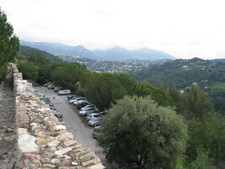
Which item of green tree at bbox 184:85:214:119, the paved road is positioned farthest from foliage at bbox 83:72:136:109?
green tree at bbox 184:85:214:119

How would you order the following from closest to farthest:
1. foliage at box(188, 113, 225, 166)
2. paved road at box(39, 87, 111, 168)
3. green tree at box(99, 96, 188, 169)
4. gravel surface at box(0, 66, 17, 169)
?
gravel surface at box(0, 66, 17, 169)
green tree at box(99, 96, 188, 169)
paved road at box(39, 87, 111, 168)
foliage at box(188, 113, 225, 166)

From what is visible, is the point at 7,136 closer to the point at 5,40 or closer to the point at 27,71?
the point at 5,40

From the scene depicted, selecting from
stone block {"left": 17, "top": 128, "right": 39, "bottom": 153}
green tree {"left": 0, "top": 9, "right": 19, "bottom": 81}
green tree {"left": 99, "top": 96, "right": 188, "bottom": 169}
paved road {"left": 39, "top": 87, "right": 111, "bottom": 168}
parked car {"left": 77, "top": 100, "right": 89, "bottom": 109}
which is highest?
green tree {"left": 0, "top": 9, "right": 19, "bottom": 81}

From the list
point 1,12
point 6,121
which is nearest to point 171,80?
point 1,12

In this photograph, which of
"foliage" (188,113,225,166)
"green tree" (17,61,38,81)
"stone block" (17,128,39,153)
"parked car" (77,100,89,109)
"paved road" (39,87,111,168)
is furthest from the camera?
"green tree" (17,61,38,81)

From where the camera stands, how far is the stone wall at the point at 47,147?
142 inches

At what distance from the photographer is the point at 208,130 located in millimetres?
21766

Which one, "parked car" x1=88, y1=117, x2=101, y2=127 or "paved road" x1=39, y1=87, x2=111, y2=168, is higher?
"parked car" x1=88, y1=117, x2=101, y2=127

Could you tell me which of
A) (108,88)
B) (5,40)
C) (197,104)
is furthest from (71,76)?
(197,104)

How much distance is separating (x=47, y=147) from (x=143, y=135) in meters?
8.08

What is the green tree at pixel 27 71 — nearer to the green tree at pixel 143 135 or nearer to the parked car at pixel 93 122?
the parked car at pixel 93 122

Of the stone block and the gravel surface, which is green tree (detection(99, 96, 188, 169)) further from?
the stone block

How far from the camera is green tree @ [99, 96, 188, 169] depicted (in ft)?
37.7

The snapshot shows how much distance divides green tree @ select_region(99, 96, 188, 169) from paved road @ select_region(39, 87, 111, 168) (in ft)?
8.40
